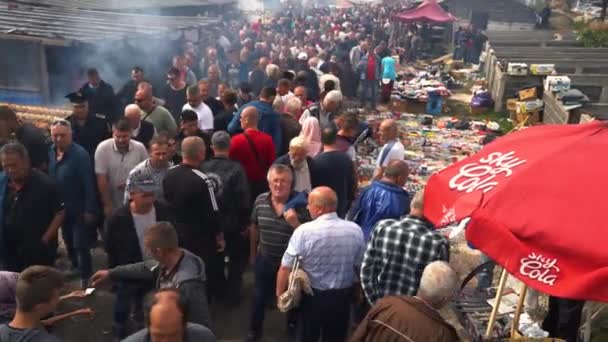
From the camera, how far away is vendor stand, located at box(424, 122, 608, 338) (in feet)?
8.89

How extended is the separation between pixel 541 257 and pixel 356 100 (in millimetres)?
13803

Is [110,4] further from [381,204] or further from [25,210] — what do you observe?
[381,204]

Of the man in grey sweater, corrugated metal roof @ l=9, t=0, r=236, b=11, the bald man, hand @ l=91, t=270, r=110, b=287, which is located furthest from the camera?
corrugated metal roof @ l=9, t=0, r=236, b=11

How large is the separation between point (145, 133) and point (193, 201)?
82.7 inches

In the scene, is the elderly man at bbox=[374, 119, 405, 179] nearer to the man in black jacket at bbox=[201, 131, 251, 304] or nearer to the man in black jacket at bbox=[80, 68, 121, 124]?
the man in black jacket at bbox=[201, 131, 251, 304]

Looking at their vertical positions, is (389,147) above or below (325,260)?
above

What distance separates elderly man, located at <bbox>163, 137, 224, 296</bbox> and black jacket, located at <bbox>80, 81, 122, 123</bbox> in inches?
163

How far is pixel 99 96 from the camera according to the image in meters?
8.74

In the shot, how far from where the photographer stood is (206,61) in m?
14.2

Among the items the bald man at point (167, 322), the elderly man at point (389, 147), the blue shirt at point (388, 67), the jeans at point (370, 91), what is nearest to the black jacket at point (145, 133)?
the elderly man at point (389, 147)

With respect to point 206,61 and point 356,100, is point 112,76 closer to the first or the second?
point 206,61

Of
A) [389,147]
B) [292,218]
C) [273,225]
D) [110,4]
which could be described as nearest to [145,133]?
[273,225]

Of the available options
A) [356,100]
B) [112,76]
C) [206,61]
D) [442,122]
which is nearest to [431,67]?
[356,100]

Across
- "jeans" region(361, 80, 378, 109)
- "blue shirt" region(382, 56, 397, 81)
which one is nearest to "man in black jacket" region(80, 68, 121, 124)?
"jeans" region(361, 80, 378, 109)
